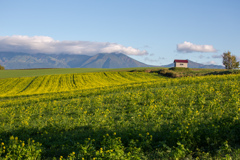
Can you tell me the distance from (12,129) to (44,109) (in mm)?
6268

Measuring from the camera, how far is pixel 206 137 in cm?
874

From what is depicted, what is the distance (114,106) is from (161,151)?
9.69m

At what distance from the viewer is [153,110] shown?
1434 cm

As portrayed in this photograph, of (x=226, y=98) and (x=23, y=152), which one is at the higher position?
(x=226, y=98)

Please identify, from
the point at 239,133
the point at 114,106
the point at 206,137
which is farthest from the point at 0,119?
the point at 239,133

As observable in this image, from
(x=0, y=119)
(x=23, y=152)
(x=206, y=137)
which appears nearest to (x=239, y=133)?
(x=206, y=137)

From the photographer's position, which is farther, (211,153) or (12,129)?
(12,129)

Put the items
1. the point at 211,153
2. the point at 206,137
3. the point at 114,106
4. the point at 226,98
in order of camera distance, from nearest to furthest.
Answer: the point at 211,153
the point at 206,137
the point at 226,98
the point at 114,106

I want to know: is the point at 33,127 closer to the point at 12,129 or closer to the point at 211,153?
the point at 12,129

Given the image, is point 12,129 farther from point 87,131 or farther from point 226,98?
point 226,98

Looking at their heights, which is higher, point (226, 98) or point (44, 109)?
point (226, 98)

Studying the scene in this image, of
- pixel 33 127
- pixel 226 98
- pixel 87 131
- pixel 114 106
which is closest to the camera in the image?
pixel 87 131

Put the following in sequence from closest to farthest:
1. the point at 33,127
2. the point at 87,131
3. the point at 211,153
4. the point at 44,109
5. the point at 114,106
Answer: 1. the point at 211,153
2. the point at 87,131
3. the point at 33,127
4. the point at 114,106
5. the point at 44,109

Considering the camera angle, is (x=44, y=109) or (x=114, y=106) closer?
(x=114, y=106)
